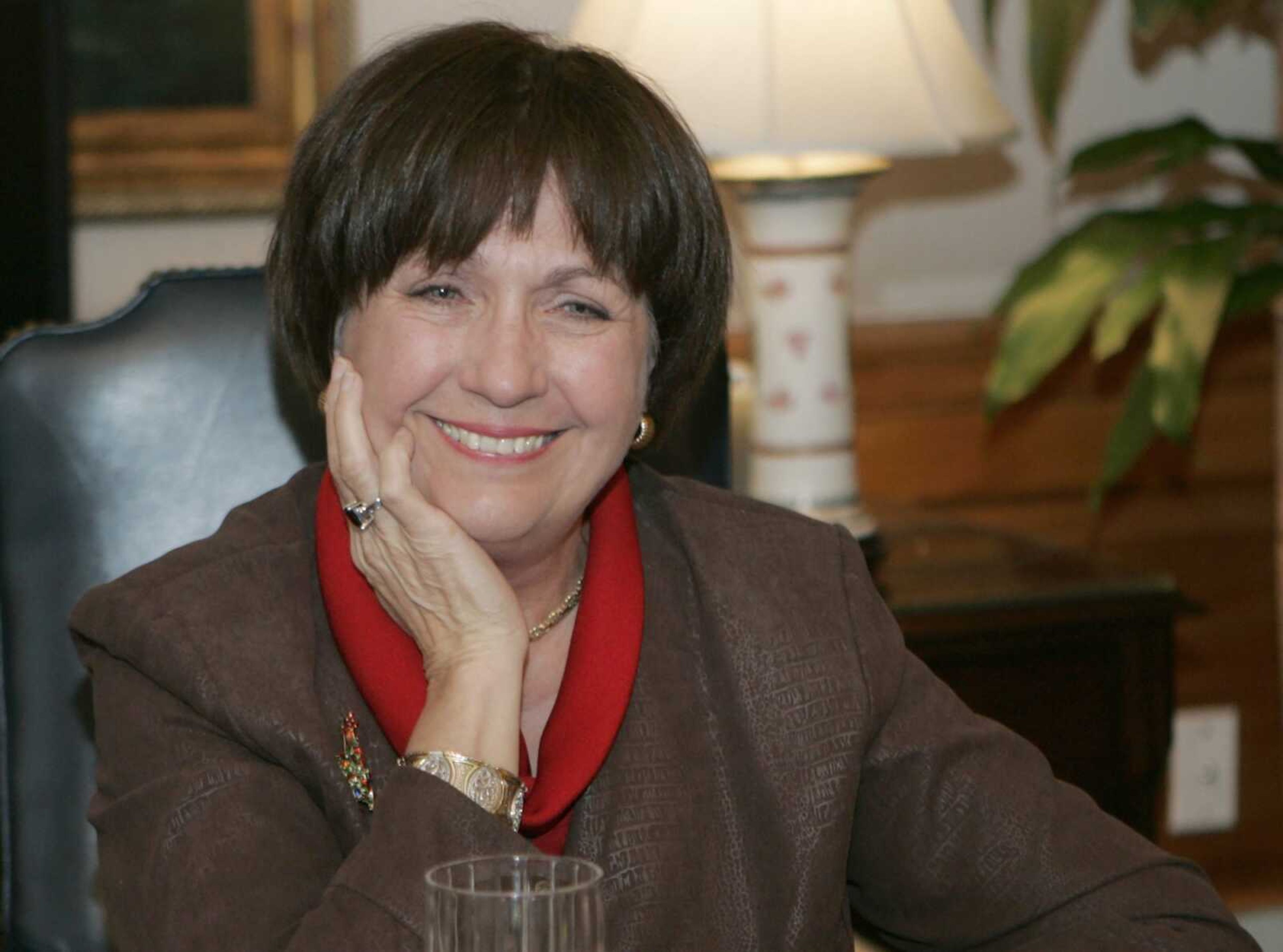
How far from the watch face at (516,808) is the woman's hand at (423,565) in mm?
90

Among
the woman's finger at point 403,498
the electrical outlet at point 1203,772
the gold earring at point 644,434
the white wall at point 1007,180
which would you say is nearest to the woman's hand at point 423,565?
the woman's finger at point 403,498

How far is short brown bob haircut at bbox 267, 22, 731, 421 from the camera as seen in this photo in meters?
1.26

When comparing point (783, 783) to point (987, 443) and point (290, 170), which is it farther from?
point (987, 443)

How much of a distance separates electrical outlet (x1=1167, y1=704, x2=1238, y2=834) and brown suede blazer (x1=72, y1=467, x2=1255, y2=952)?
1486 millimetres

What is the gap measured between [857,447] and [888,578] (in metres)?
0.60

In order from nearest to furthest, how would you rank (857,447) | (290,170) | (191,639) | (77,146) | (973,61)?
1. (191,639)
2. (290,170)
3. (973,61)
4. (77,146)
5. (857,447)

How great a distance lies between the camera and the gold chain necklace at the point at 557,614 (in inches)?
56.7

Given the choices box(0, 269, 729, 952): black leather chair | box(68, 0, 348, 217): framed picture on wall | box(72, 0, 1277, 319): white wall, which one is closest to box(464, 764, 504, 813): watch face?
box(0, 269, 729, 952): black leather chair

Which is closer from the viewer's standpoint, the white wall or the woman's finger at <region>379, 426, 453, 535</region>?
the woman's finger at <region>379, 426, 453, 535</region>

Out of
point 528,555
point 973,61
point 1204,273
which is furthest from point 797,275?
point 528,555

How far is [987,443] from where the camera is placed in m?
2.70

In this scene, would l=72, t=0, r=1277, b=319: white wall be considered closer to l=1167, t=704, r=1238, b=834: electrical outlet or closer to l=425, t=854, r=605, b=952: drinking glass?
l=1167, t=704, r=1238, b=834: electrical outlet

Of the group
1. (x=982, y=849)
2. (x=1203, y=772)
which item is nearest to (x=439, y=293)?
(x=982, y=849)

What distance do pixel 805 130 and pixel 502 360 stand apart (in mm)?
712
